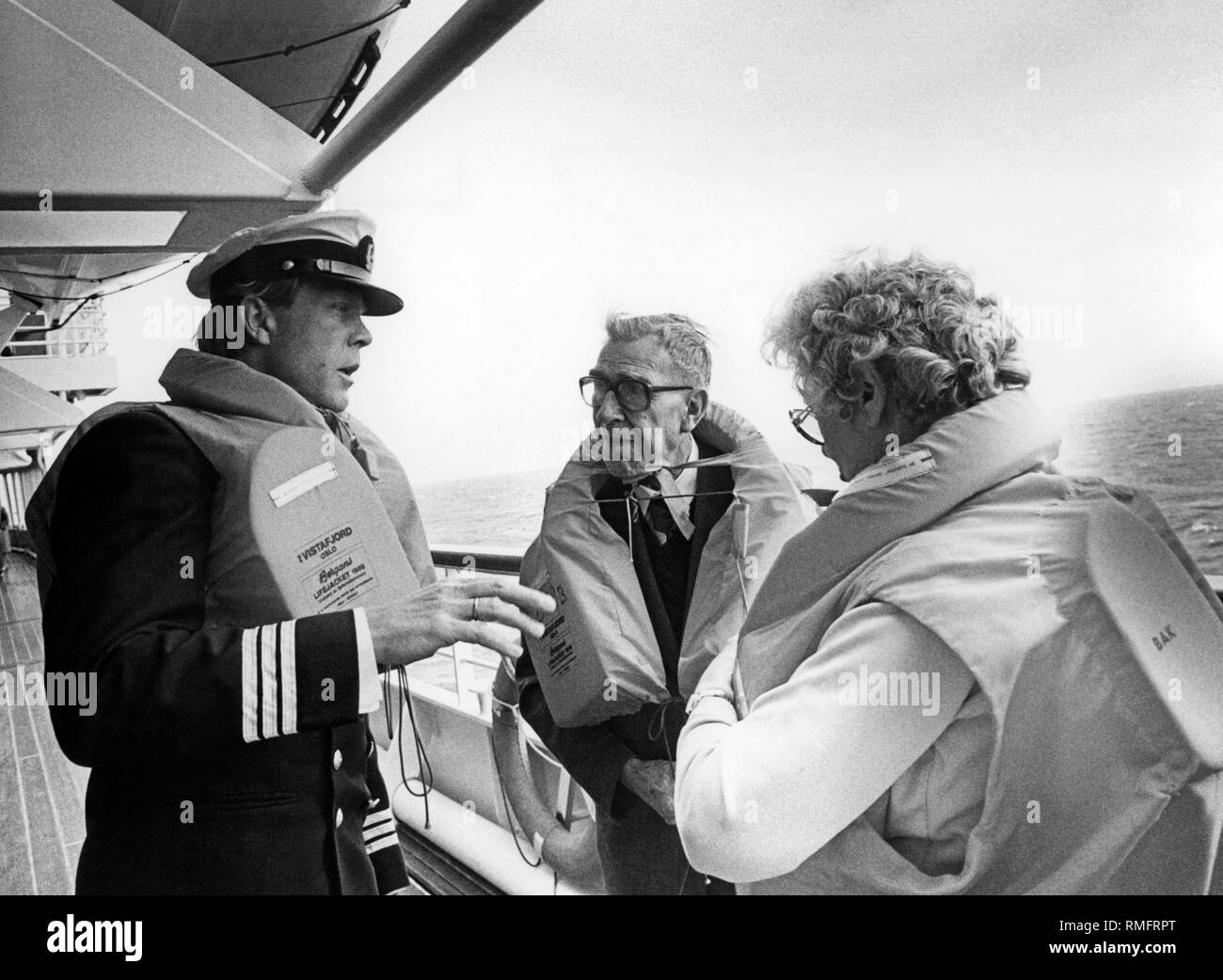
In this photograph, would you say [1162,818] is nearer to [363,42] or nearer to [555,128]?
[555,128]

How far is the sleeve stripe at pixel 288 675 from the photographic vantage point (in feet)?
3.05

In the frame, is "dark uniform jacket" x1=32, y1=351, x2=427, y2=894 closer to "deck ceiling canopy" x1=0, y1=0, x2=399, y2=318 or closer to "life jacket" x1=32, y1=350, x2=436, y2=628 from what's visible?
"life jacket" x1=32, y1=350, x2=436, y2=628

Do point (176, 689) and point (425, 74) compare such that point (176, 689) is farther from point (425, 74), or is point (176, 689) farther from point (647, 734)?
point (425, 74)

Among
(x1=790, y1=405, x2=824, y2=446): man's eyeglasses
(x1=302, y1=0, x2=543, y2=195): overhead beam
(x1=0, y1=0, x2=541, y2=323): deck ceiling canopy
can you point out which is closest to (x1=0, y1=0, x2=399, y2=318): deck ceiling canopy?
(x1=0, y1=0, x2=541, y2=323): deck ceiling canopy

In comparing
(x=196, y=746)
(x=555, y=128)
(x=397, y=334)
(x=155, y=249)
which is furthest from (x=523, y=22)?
(x=196, y=746)

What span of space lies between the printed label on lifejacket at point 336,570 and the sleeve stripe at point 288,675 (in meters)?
0.09

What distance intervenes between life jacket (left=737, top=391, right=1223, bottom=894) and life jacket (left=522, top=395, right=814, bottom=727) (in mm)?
230

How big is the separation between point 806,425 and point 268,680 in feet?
2.21

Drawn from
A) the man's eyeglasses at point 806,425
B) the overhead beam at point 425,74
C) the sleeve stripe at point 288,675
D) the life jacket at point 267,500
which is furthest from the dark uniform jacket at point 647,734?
the overhead beam at point 425,74

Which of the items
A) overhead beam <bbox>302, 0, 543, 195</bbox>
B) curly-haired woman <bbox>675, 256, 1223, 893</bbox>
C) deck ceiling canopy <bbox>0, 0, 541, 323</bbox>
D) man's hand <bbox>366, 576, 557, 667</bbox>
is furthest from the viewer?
deck ceiling canopy <bbox>0, 0, 541, 323</bbox>

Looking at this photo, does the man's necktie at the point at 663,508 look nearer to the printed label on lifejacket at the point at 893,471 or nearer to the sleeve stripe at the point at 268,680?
the printed label on lifejacket at the point at 893,471

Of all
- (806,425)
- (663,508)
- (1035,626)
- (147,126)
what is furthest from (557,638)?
(147,126)

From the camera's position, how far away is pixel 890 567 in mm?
868

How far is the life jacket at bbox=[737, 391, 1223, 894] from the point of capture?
85 cm
